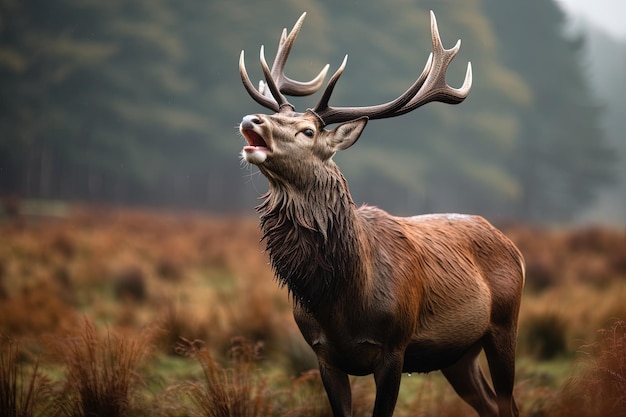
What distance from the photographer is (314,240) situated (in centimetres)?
335

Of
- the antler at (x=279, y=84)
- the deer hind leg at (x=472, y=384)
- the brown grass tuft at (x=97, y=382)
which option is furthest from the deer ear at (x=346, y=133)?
the brown grass tuft at (x=97, y=382)

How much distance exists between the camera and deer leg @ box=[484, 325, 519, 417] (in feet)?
12.9

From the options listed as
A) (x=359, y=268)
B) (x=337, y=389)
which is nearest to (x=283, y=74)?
(x=359, y=268)

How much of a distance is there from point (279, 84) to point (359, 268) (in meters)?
1.17

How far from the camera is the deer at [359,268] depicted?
3.33 meters

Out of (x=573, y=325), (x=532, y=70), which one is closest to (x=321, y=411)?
(x=573, y=325)

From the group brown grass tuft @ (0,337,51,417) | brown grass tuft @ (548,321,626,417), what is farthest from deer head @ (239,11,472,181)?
brown grass tuft @ (0,337,51,417)

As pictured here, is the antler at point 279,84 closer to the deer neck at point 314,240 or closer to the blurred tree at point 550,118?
the deer neck at point 314,240

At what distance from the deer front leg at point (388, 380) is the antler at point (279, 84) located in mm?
1347

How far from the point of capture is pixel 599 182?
2961 centimetres

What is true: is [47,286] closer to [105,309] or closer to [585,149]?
[105,309]

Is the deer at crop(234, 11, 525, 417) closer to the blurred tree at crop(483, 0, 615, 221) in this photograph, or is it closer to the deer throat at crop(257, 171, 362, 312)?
the deer throat at crop(257, 171, 362, 312)

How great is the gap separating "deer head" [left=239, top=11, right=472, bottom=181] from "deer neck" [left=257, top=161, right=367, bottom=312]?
11cm

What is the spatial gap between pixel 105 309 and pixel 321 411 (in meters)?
4.54
